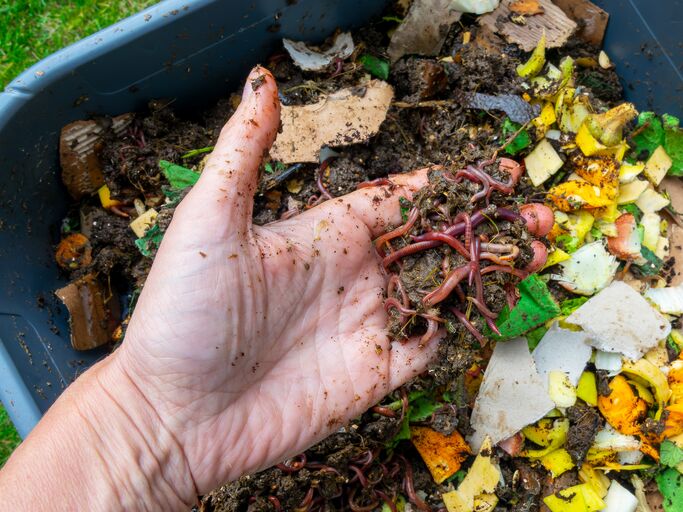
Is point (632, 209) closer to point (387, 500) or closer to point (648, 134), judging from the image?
point (648, 134)

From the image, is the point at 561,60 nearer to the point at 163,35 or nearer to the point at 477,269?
the point at 477,269

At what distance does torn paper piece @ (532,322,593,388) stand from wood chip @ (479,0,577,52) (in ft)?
6.47

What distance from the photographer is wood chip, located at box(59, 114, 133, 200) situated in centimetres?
394

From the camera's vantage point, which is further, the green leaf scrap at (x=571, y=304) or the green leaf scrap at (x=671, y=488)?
the green leaf scrap at (x=571, y=304)

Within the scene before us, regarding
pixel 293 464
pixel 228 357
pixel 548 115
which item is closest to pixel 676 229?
pixel 548 115

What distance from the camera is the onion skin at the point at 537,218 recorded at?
3.53 m

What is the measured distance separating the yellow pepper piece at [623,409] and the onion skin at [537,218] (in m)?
1.27

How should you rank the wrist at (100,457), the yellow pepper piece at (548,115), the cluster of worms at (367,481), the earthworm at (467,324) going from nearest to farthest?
the wrist at (100,457)
the earthworm at (467,324)
the cluster of worms at (367,481)
the yellow pepper piece at (548,115)

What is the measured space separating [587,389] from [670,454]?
671mm

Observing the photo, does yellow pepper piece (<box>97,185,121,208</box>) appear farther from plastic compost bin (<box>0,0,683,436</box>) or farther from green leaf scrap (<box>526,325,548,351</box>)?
green leaf scrap (<box>526,325,548,351</box>)

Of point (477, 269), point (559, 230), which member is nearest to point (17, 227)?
point (477, 269)

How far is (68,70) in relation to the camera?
3.63m

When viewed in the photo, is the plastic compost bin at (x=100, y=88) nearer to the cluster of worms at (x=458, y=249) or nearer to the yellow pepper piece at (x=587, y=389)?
the cluster of worms at (x=458, y=249)

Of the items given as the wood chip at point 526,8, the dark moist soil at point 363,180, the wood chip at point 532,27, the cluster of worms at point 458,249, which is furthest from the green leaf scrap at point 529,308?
the wood chip at point 526,8
